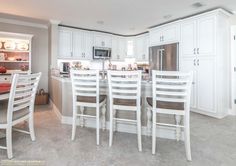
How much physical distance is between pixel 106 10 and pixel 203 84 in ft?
9.56

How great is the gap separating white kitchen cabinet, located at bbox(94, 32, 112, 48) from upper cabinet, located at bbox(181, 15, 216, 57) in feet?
8.97

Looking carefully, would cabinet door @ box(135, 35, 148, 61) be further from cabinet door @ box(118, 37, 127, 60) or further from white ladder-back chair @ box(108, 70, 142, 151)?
white ladder-back chair @ box(108, 70, 142, 151)

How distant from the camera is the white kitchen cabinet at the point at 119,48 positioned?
20.8ft

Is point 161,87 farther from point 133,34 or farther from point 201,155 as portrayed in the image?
point 133,34

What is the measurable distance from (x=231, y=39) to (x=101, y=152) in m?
3.99

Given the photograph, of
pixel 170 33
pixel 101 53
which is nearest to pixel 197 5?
pixel 170 33

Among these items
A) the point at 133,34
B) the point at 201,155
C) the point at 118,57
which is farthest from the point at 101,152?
the point at 133,34

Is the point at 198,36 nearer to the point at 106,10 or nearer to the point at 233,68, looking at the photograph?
the point at 233,68

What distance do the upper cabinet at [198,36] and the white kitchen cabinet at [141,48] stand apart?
186 centimetres

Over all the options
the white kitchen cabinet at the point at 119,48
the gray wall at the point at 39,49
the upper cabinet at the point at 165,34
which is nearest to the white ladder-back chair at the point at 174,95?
the upper cabinet at the point at 165,34

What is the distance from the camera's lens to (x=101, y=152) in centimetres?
206

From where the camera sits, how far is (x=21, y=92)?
2.02 metres

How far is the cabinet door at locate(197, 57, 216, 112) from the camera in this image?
12.1ft

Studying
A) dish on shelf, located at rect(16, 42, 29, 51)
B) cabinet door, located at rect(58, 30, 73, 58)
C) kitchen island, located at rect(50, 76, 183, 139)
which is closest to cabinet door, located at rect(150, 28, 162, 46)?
cabinet door, located at rect(58, 30, 73, 58)
